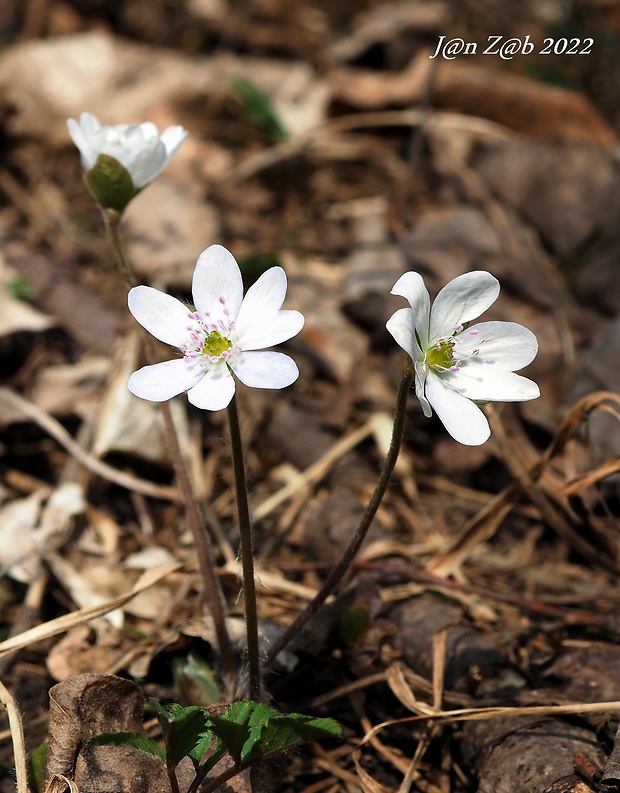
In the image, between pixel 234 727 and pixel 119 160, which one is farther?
pixel 119 160

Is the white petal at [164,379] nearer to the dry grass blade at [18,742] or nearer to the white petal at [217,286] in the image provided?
the white petal at [217,286]

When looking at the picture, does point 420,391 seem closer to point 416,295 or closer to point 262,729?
point 416,295

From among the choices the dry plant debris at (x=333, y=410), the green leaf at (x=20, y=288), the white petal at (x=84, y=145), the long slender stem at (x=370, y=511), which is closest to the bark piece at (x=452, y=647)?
the dry plant debris at (x=333, y=410)

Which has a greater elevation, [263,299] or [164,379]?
[263,299]

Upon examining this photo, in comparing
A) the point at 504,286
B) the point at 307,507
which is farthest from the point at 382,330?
the point at 307,507

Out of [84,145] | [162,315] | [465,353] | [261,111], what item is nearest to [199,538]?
[162,315]

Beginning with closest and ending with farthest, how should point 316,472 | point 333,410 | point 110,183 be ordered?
point 110,183 < point 316,472 < point 333,410
